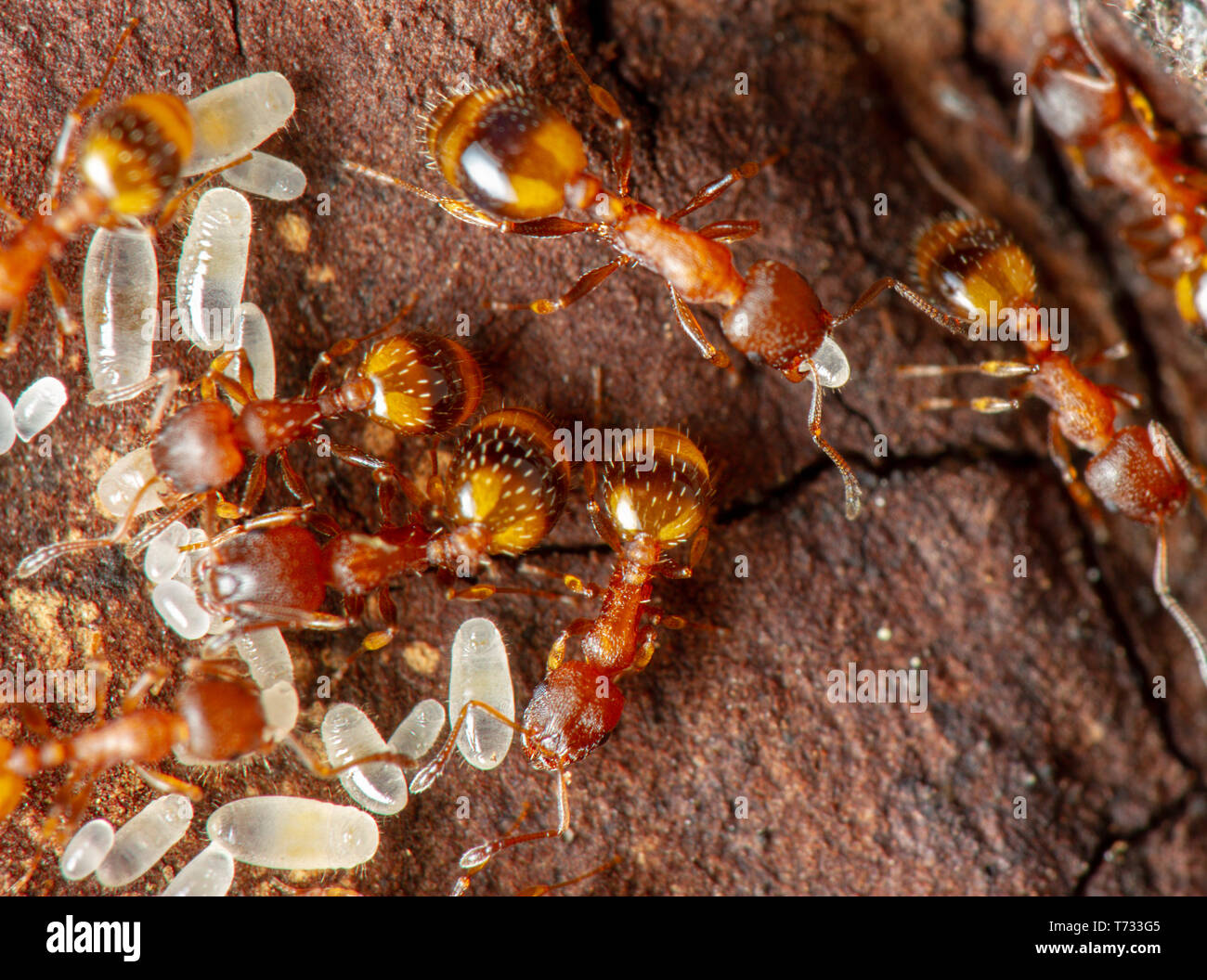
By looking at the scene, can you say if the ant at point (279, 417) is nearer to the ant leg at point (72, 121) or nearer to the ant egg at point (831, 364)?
the ant leg at point (72, 121)

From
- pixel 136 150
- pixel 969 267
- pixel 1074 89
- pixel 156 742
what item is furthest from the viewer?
pixel 1074 89

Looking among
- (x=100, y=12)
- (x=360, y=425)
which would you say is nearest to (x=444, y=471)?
(x=360, y=425)

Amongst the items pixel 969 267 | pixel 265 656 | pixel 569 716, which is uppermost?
pixel 969 267

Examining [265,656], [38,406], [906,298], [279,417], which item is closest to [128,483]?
[38,406]

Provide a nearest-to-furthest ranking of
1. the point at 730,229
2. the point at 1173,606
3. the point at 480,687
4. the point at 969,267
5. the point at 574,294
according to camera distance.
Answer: the point at 480,687 < the point at 574,294 < the point at 730,229 < the point at 969,267 < the point at 1173,606

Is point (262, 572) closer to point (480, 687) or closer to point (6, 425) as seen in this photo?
point (480, 687)
